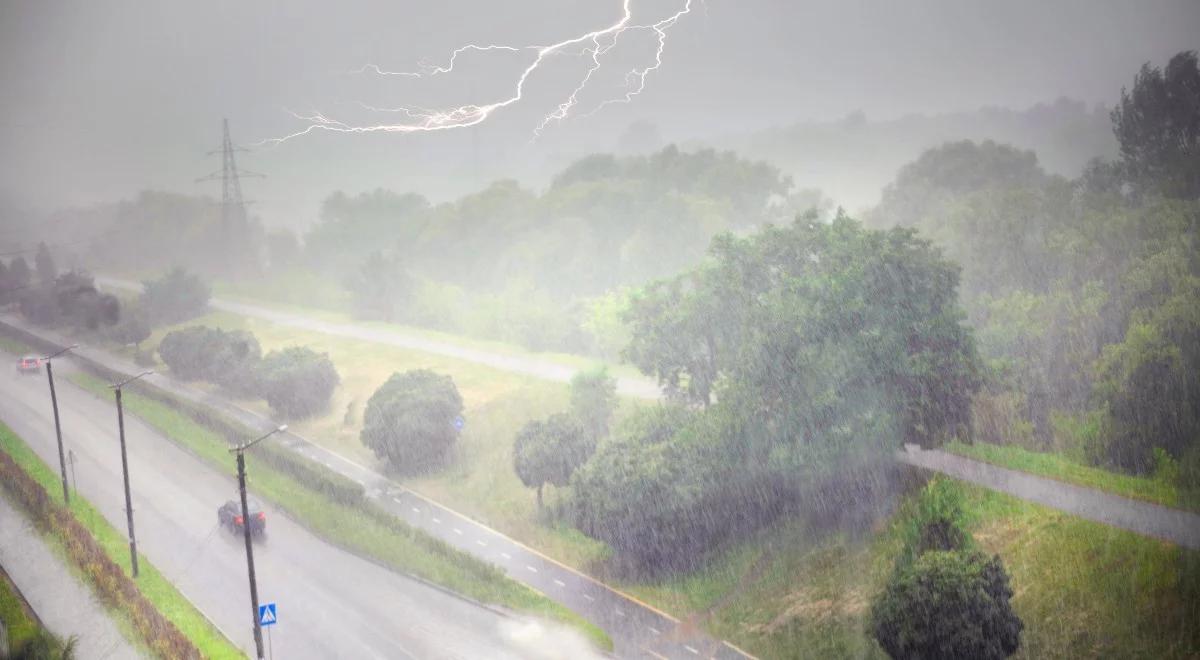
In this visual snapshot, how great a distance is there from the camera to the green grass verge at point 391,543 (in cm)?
2861

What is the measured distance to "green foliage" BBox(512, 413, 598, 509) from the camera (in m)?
35.7

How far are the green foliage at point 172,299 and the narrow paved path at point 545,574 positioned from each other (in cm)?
3541

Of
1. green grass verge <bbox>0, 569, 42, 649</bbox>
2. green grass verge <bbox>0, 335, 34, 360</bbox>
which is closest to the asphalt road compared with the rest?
green grass verge <bbox>0, 569, 42, 649</bbox>

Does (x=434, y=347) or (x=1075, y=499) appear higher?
(x=1075, y=499)

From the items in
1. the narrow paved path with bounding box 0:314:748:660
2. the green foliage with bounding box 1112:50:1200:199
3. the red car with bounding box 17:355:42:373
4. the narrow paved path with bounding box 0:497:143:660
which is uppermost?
the green foliage with bounding box 1112:50:1200:199

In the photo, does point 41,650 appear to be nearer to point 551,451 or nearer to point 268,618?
point 268,618

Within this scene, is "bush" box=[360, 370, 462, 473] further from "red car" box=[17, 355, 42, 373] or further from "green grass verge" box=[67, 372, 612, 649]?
"red car" box=[17, 355, 42, 373]

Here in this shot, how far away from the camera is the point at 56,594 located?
29703 mm

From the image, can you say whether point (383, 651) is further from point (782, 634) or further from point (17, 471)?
point (17, 471)

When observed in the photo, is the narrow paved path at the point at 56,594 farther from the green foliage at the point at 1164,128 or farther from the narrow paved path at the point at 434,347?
the green foliage at the point at 1164,128

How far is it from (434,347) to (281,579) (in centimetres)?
3429

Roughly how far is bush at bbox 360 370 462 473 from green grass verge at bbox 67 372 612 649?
4363 mm

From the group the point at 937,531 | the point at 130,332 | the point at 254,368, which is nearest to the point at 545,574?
the point at 937,531

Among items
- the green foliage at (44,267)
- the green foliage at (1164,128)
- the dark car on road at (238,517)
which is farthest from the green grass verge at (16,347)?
the green foliage at (1164,128)
